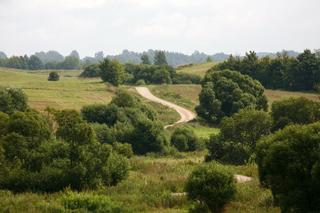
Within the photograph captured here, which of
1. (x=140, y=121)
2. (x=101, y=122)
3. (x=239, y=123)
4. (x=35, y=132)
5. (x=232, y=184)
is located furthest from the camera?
(x=101, y=122)

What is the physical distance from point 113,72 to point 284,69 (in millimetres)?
35032

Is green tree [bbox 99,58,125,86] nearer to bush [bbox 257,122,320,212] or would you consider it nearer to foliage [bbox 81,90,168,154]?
foliage [bbox 81,90,168,154]

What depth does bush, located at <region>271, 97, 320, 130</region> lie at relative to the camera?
47.0 metres

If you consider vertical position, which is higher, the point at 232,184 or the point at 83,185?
the point at 232,184

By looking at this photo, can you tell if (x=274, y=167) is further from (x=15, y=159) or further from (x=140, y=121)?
(x=140, y=121)

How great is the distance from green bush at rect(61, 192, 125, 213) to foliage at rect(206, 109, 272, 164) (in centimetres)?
2115

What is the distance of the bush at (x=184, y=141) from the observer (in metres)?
57.5

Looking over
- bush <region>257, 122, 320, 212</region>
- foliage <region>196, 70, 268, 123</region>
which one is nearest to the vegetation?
bush <region>257, 122, 320, 212</region>

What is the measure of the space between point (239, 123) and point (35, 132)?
18088 mm

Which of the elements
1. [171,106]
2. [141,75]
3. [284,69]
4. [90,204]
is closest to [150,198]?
[90,204]

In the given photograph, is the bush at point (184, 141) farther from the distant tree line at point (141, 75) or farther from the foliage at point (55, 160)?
A: the distant tree line at point (141, 75)

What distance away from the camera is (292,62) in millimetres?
95250

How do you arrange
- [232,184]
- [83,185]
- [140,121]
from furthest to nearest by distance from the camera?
1. [140,121]
2. [83,185]
3. [232,184]

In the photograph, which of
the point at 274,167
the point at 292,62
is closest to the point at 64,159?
the point at 274,167
